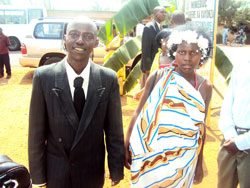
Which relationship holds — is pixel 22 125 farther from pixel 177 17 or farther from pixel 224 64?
pixel 224 64

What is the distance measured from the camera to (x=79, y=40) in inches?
76.7

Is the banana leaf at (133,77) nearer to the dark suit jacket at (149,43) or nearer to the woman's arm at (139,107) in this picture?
the dark suit jacket at (149,43)

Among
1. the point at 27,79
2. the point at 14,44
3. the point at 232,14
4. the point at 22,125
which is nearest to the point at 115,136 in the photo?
the point at 22,125

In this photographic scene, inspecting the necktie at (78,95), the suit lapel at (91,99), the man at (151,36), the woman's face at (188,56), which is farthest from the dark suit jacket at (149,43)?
the necktie at (78,95)

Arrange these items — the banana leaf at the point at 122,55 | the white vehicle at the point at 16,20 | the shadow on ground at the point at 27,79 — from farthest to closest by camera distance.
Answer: the white vehicle at the point at 16,20, the shadow on ground at the point at 27,79, the banana leaf at the point at 122,55

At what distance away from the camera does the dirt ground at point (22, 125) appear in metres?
4.09

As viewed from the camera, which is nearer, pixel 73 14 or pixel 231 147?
pixel 231 147

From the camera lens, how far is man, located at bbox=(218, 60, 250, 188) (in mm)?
2352

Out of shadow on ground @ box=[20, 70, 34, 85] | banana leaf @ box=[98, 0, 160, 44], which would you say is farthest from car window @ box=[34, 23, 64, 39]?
banana leaf @ box=[98, 0, 160, 44]

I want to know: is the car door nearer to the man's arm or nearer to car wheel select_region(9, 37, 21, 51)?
the man's arm

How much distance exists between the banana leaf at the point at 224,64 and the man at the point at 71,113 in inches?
162

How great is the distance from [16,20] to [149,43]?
56.3ft

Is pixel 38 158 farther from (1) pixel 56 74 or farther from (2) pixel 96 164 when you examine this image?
(1) pixel 56 74

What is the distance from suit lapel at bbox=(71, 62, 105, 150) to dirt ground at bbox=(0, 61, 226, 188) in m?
1.91
